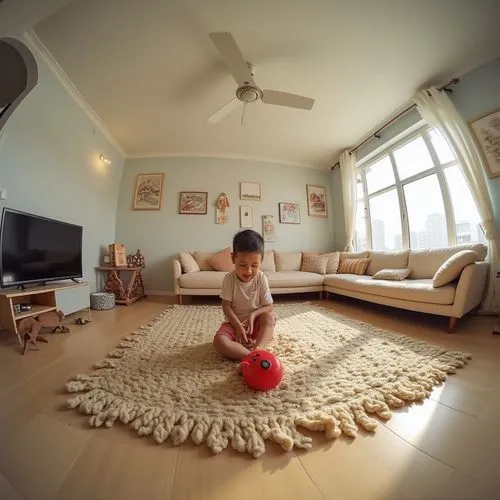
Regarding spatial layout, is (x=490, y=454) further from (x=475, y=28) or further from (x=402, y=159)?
(x=402, y=159)

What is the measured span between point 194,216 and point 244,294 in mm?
2588

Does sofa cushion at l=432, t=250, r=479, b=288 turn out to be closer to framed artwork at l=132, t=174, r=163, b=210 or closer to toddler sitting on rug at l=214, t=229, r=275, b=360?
toddler sitting on rug at l=214, t=229, r=275, b=360

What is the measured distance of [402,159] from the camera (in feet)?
9.62

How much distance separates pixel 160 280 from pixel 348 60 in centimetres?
358

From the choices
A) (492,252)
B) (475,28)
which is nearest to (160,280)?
(492,252)

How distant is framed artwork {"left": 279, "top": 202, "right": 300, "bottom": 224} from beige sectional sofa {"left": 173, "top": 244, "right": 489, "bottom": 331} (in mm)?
613

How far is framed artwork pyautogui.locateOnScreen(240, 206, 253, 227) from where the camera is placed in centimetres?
351

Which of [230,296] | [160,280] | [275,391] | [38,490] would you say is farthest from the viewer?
[160,280]

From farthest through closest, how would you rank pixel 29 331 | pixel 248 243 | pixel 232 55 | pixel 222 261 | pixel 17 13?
1. pixel 222 261
2. pixel 232 55
3. pixel 29 331
4. pixel 248 243
5. pixel 17 13

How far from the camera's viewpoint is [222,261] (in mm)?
3051

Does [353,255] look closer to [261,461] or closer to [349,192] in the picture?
[349,192]

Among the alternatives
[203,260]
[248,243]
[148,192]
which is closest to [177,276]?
[203,260]

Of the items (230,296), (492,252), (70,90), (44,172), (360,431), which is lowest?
(360,431)

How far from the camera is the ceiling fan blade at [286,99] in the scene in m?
1.90
